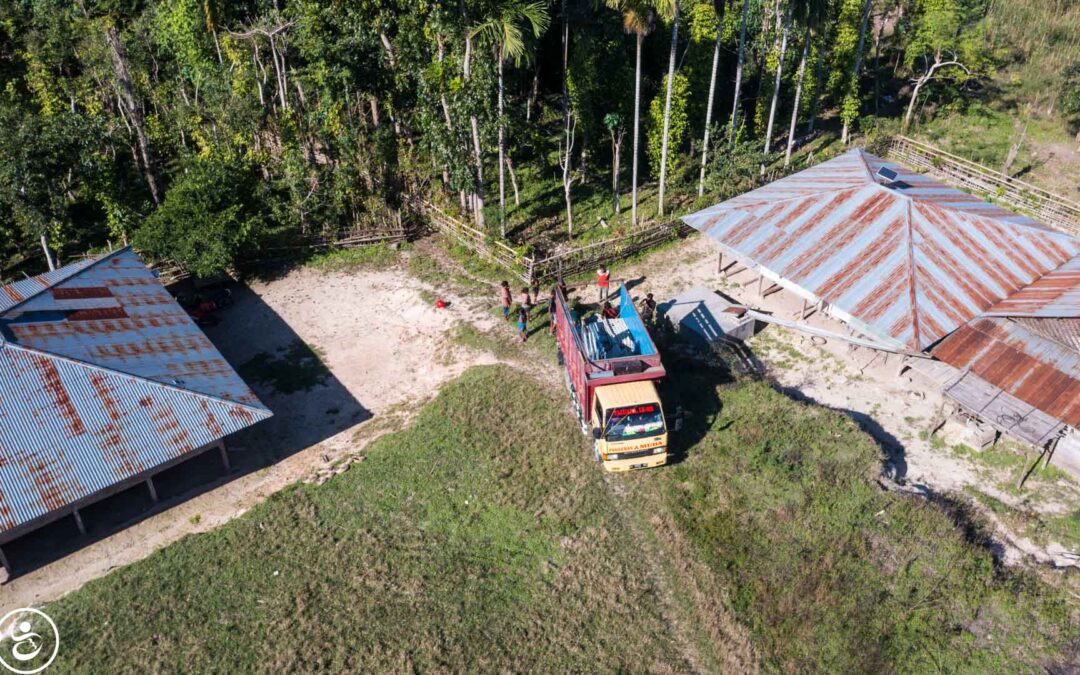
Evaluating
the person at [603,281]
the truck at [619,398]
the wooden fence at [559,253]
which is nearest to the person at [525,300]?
the wooden fence at [559,253]

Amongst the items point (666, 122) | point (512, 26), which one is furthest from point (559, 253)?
point (512, 26)

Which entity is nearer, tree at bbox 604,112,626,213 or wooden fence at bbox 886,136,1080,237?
wooden fence at bbox 886,136,1080,237

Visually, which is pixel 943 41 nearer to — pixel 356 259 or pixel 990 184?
pixel 990 184

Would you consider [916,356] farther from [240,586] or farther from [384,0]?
[384,0]

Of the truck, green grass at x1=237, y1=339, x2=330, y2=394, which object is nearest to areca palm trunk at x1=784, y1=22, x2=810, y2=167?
the truck

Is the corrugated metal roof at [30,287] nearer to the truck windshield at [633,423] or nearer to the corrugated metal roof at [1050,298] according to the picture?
the truck windshield at [633,423]

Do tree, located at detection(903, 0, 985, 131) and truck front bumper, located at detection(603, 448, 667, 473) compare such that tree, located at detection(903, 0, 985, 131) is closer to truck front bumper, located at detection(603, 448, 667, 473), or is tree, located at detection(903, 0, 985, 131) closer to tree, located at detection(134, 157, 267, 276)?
truck front bumper, located at detection(603, 448, 667, 473)
